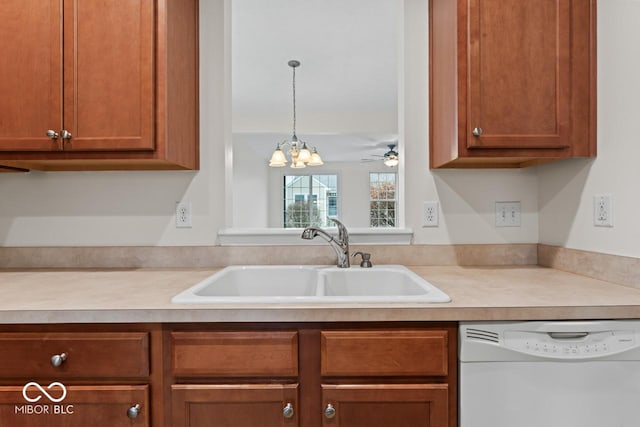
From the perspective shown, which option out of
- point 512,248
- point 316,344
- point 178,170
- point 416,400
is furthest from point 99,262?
point 512,248

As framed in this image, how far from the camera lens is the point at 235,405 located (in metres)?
1.03

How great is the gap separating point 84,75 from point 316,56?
7.43 ft

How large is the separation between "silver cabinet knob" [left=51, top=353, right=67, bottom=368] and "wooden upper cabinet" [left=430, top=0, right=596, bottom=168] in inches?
56.6

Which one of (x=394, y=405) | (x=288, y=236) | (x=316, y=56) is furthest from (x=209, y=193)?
(x=316, y=56)

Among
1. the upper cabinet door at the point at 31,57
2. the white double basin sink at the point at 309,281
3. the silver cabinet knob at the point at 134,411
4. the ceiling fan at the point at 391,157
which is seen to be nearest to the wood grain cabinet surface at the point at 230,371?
the silver cabinet knob at the point at 134,411

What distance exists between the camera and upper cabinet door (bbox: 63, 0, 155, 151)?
1.35m

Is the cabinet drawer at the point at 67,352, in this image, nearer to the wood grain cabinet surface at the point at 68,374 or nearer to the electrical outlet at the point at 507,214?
the wood grain cabinet surface at the point at 68,374

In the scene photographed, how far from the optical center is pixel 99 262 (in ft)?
5.56

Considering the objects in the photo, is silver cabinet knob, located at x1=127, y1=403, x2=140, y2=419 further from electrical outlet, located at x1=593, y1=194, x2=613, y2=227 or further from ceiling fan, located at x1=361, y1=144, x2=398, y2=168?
ceiling fan, located at x1=361, y1=144, x2=398, y2=168

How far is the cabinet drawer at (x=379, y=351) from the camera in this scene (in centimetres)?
102

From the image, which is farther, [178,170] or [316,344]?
[178,170]

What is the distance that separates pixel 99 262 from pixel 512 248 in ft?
6.29

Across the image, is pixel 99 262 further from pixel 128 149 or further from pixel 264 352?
pixel 264 352

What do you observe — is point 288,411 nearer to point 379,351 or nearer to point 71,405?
point 379,351
